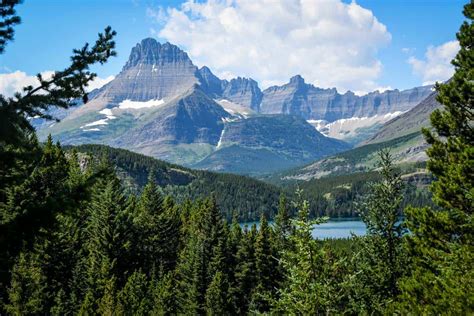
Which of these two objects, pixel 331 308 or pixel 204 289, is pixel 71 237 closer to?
pixel 204 289

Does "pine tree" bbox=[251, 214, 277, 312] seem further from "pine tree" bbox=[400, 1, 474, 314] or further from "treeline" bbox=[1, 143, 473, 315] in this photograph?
"pine tree" bbox=[400, 1, 474, 314]

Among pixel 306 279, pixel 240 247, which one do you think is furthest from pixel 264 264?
pixel 306 279

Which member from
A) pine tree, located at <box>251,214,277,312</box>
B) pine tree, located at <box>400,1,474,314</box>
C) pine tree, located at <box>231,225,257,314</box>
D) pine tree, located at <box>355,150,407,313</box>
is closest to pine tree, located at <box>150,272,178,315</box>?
pine tree, located at <box>231,225,257,314</box>

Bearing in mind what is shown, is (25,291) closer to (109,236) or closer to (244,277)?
(109,236)

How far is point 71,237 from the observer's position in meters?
57.9

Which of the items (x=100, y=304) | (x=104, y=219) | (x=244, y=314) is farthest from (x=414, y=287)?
(x=244, y=314)

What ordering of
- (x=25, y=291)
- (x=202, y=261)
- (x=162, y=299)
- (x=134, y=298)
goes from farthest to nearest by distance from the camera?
(x=202, y=261) → (x=162, y=299) → (x=134, y=298) → (x=25, y=291)

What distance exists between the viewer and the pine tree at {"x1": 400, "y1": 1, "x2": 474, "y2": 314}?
1888 centimetres

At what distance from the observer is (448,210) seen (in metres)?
21.9

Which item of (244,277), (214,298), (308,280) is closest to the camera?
(308,280)

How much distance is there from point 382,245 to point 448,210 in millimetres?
5573

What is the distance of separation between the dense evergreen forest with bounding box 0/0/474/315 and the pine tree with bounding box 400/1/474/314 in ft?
0.20

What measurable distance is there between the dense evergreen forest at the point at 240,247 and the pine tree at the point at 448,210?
6cm

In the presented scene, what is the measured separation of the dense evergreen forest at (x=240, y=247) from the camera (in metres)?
11.3
